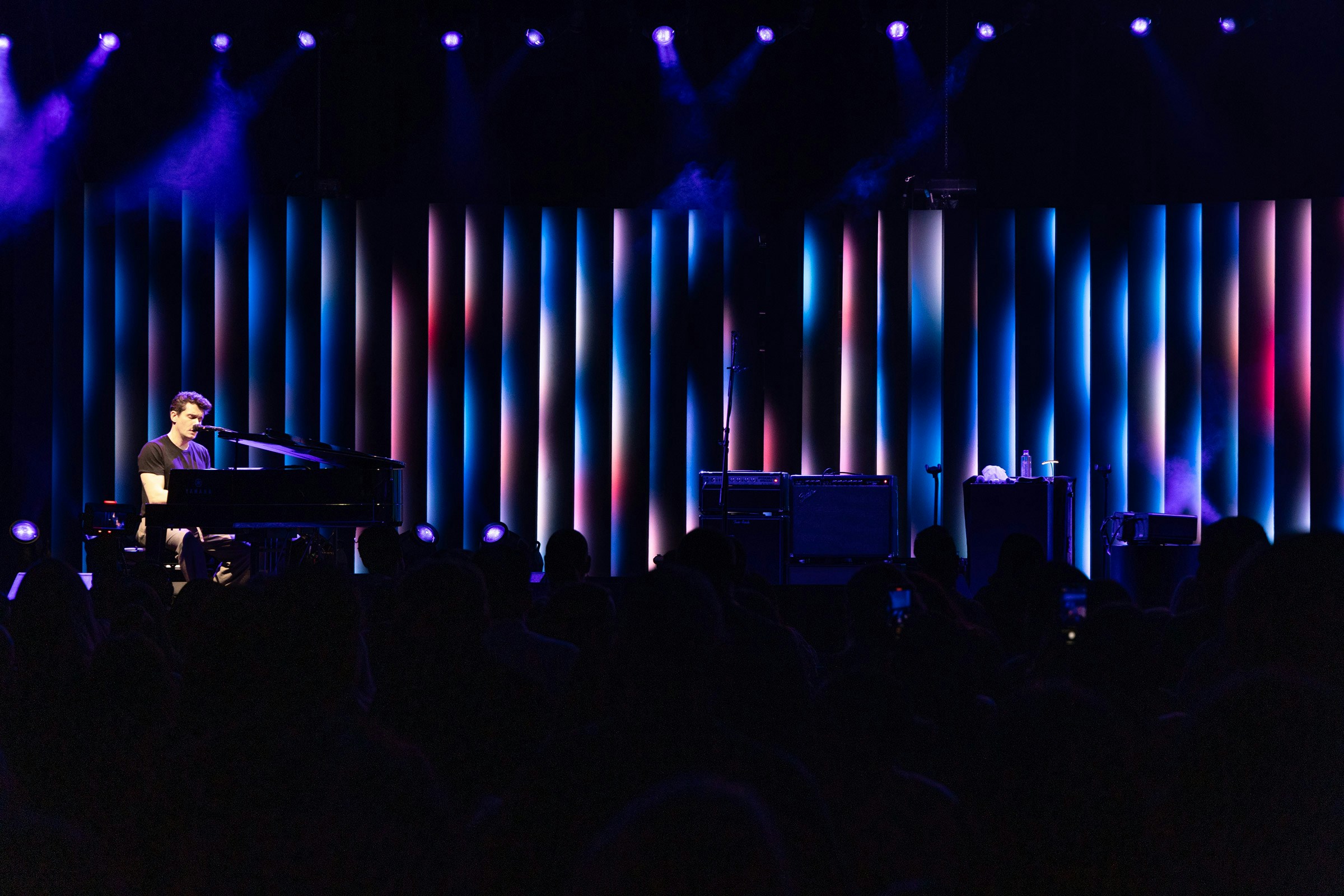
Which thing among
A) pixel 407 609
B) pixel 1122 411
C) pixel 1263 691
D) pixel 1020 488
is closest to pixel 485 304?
pixel 1020 488

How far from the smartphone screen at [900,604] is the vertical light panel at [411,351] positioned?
665cm

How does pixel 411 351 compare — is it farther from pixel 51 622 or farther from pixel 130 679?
pixel 130 679

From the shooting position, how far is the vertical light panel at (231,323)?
27.8 ft

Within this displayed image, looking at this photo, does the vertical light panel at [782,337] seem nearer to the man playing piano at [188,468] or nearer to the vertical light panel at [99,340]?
the man playing piano at [188,468]

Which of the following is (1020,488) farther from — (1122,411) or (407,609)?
(407,609)

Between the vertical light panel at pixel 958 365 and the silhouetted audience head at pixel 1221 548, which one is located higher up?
the vertical light panel at pixel 958 365

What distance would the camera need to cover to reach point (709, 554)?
10.6 feet

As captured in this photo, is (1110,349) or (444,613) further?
(1110,349)

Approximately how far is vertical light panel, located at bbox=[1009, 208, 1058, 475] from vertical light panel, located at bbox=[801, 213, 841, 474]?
4.30ft

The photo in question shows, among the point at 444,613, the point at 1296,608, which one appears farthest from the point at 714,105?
the point at 1296,608

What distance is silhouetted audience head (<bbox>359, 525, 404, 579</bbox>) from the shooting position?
4.62 m

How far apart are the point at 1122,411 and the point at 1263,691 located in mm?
7889

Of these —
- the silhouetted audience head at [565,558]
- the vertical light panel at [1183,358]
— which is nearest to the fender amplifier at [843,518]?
the vertical light panel at [1183,358]

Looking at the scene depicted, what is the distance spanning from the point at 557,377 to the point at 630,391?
1.82 ft
